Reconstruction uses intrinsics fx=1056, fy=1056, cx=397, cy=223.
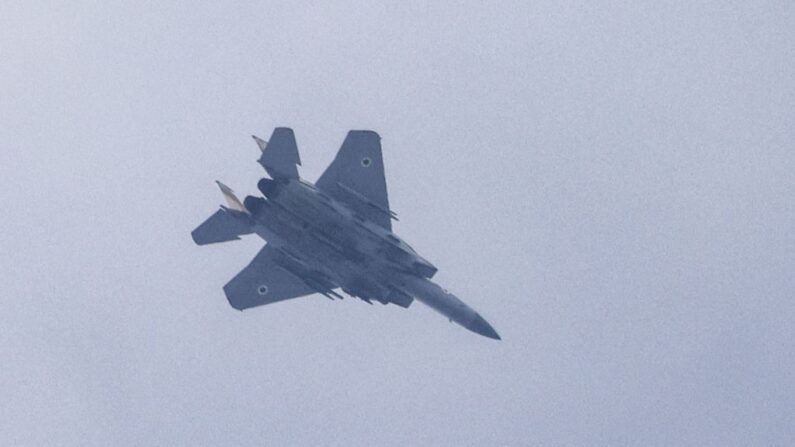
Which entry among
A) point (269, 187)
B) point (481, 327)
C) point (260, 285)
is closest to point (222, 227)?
point (269, 187)

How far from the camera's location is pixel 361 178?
5822cm

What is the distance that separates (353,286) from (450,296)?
545 centimetres

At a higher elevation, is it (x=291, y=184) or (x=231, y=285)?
(x=291, y=184)

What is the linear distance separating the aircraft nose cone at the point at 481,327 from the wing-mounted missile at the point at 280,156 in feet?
42.6

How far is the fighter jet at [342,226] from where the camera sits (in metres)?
56.2

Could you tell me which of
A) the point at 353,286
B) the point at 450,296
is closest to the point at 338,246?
the point at 353,286

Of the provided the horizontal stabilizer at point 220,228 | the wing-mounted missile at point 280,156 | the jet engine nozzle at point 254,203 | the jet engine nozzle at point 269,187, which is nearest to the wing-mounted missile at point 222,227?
the horizontal stabilizer at point 220,228

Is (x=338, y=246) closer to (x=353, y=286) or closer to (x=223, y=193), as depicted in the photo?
(x=353, y=286)

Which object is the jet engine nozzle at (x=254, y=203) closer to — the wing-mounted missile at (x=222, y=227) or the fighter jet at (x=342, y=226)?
the fighter jet at (x=342, y=226)

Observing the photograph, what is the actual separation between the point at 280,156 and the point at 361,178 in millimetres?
4954

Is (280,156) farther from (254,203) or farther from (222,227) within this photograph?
(222,227)

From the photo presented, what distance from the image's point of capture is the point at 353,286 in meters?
58.8

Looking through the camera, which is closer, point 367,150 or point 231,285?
point 367,150

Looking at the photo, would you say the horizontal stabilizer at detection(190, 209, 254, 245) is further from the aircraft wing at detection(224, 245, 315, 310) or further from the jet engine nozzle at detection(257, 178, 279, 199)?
the aircraft wing at detection(224, 245, 315, 310)
